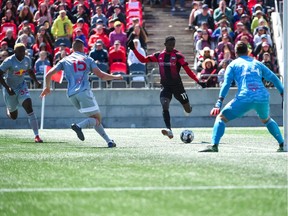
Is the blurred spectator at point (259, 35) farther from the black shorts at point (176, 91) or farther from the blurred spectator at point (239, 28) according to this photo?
the black shorts at point (176, 91)

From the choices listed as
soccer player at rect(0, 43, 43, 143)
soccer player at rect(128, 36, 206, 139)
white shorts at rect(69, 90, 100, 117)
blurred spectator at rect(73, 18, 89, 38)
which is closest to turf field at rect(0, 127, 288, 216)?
white shorts at rect(69, 90, 100, 117)

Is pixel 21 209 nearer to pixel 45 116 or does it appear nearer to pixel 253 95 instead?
pixel 253 95

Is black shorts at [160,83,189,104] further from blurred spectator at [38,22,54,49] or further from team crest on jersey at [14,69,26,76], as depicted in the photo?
blurred spectator at [38,22,54,49]

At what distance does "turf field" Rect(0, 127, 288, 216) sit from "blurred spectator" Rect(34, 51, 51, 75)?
17660 mm

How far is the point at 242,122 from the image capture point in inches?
1400

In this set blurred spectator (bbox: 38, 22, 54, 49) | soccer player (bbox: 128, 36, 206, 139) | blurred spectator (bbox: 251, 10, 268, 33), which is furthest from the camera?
blurred spectator (bbox: 251, 10, 268, 33)

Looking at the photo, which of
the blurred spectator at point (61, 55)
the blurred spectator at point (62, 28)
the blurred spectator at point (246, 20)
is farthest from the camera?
the blurred spectator at point (246, 20)

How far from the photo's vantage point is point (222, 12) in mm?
37844

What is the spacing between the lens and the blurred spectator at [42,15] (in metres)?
37.7

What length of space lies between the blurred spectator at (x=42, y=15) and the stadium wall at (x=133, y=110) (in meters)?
3.45

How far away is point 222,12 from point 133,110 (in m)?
5.03

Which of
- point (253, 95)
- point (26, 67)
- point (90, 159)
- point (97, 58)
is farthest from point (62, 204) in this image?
point (97, 58)

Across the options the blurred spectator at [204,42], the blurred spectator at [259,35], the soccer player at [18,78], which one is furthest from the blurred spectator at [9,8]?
the soccer player at [18,78]

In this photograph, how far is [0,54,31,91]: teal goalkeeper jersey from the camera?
23.8m
